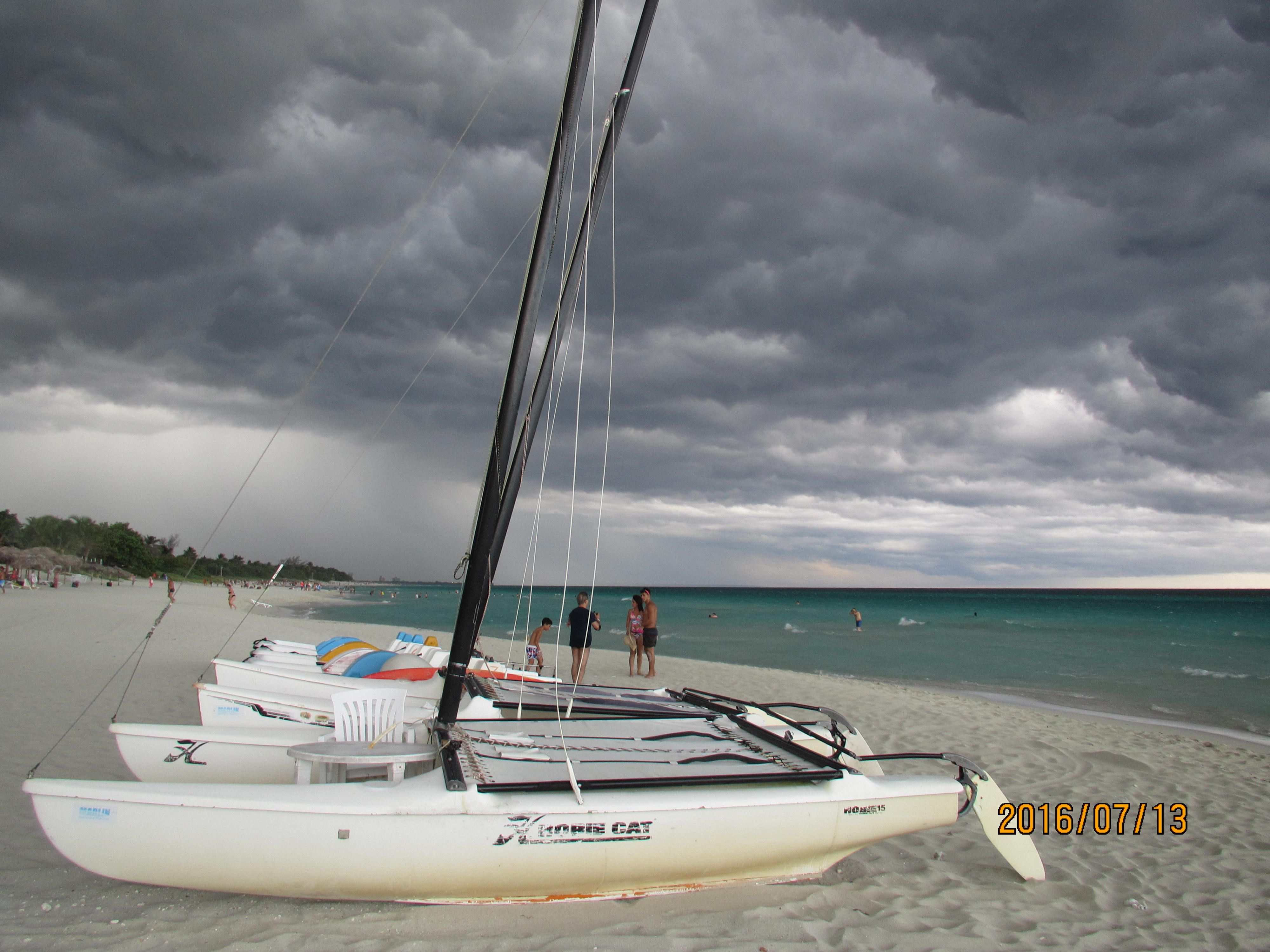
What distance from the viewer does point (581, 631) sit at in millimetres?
11500

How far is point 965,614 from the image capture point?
57844 millimetres

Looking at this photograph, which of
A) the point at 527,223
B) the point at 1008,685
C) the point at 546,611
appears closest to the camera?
the point at 527,223

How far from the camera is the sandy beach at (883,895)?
11.1 ft

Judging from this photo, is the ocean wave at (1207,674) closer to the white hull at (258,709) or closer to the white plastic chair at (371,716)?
the white hull at (258,709)

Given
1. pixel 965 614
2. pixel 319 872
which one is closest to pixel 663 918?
pixel 319 872

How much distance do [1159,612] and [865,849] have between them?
7617 cm

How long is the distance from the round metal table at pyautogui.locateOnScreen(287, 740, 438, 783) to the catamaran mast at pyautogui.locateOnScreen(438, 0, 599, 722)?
0.74 metres

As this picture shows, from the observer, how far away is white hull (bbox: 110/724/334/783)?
4793 mm

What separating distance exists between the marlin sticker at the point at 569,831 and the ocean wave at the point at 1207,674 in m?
23.0

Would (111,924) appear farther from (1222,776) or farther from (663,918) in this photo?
(1222,776)

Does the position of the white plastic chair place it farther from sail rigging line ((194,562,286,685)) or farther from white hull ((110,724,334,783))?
sail rigging line ((194,562,286,685))

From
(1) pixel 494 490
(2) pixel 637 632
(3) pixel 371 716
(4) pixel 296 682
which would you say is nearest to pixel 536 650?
(2) pixel 637 632
